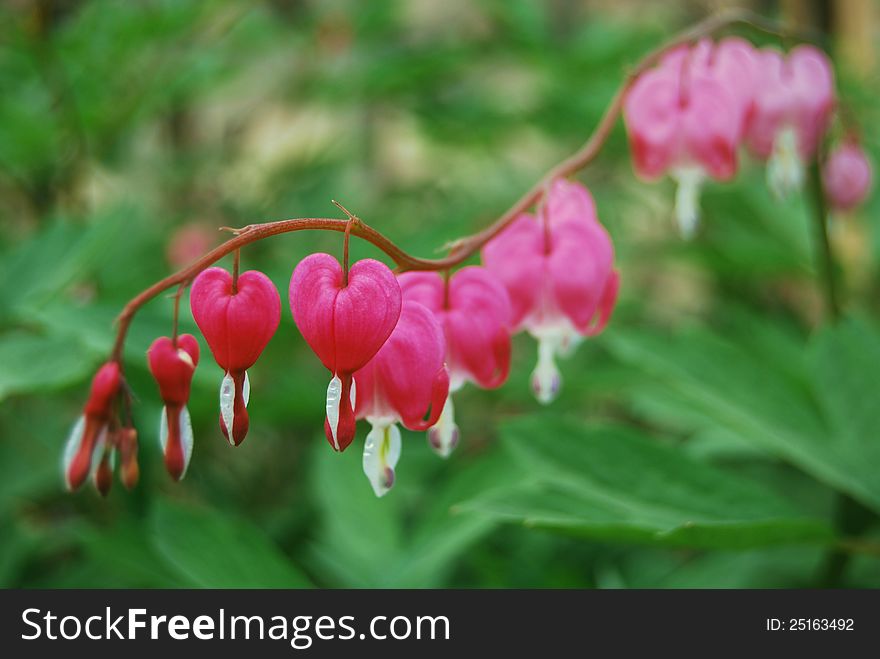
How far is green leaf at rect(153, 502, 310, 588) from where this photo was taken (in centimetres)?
92

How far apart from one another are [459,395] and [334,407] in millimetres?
1234

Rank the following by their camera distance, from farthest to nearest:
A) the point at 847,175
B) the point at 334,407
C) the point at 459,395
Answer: the point at 459,395 < the point at 847,175 < the point at 334,407

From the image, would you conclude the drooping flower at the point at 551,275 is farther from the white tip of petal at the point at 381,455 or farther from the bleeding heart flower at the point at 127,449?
the bleeding heart flower at the point at 127,449

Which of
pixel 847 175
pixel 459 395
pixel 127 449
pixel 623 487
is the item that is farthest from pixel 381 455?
pixel 459 395

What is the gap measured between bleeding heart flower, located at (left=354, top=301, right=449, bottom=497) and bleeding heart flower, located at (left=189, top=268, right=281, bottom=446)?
7cm

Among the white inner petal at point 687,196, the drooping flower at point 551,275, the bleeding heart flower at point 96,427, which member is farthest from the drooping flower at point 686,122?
the bleeding heart flower at point 96,427

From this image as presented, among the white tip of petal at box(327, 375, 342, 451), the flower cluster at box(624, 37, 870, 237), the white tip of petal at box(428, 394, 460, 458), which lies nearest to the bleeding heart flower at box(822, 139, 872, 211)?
the flower cluster at box(624, 37, 870, 237)

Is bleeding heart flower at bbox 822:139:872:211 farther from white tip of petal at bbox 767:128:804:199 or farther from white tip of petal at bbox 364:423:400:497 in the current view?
white tip of petal at bbox 364:423:400:497

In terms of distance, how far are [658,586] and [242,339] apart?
659mm

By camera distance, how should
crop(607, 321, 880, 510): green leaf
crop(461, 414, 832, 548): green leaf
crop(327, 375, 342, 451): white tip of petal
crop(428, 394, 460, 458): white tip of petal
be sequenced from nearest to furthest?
1. crop(327, 375, 342, 451): white tip of petal
2. crop(428, 394, 460, 458): white tip of petal
3. crop(461, 414, 832, 548): green leaf
4. crop(607, 321, 880, 510): green leaf

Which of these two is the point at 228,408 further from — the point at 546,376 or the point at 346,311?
the point at 546,376

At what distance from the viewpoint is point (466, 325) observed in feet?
2.18

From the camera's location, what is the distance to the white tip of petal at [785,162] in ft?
3.19
